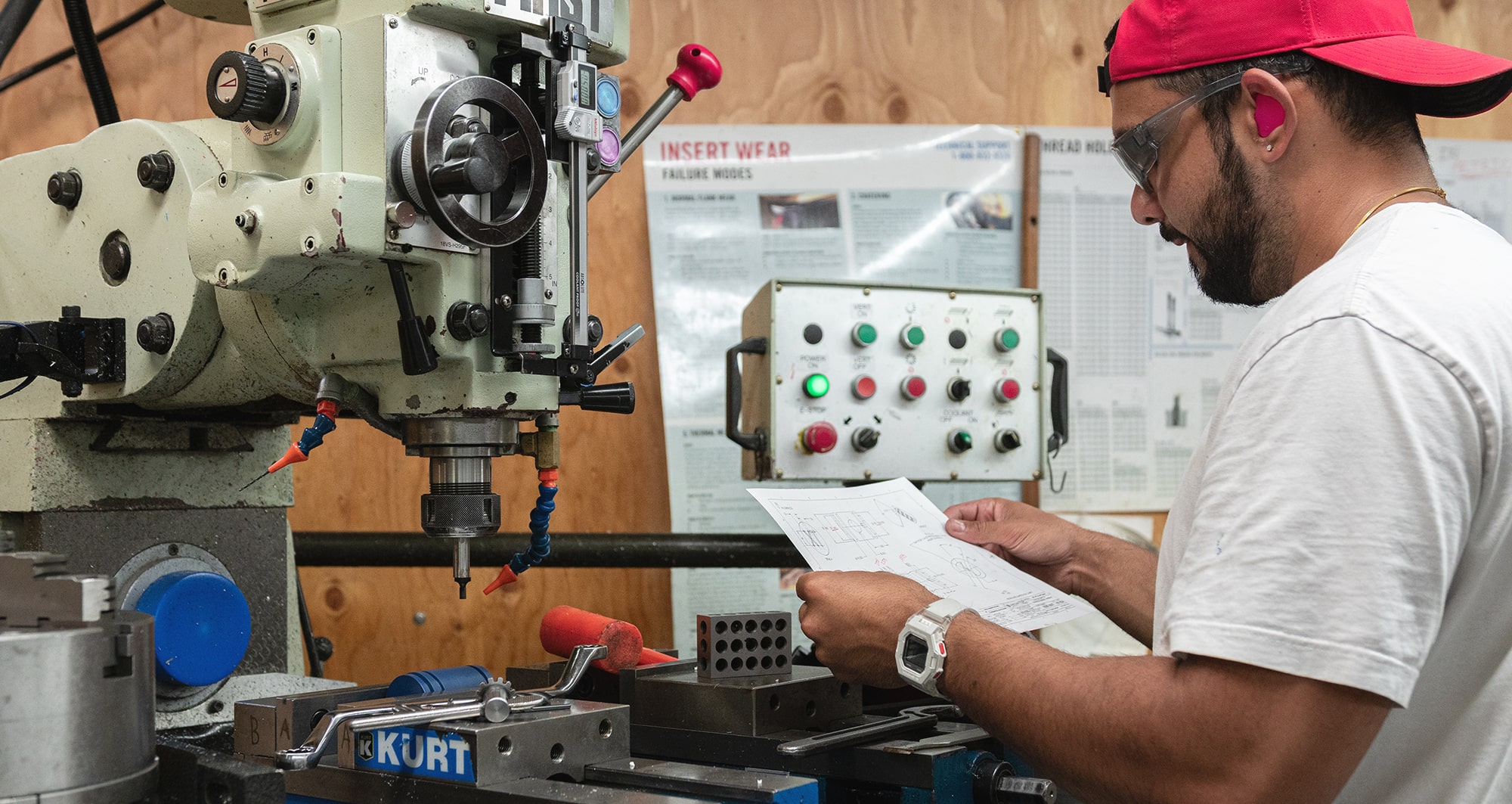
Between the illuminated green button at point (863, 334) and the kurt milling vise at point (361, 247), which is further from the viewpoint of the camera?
the illuminated green button at point (863, 334)

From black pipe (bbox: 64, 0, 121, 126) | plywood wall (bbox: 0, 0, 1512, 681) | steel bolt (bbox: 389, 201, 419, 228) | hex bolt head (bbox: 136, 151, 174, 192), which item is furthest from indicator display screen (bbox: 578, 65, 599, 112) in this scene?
plywood wall (bbox: 0, 0, 1512, 681)

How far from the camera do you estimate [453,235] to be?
1.01 meters

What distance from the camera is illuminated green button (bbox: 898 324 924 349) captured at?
214cm

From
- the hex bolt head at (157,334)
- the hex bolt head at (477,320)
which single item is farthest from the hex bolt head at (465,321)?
the hex bolt head at (157,334)

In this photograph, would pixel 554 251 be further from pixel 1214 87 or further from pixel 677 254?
pixel 677 254

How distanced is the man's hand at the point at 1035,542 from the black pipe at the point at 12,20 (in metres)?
1.44

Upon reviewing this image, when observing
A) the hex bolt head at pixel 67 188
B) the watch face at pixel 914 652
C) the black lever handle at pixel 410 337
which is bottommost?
the watch face at pixel 914 652

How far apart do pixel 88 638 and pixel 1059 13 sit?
2.61 meters

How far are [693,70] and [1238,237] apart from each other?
0.58m

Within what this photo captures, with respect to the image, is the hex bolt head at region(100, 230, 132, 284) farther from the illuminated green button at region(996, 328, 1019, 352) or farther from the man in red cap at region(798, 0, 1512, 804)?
the illuminated green button at region(996, 328, 1019, 352)

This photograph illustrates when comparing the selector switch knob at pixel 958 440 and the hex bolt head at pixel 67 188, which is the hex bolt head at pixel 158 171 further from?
the selector switch knob at pixel 958 440

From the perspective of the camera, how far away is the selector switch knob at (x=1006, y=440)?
7.15ft

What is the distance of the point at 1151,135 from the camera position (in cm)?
118

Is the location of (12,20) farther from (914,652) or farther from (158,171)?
(914,652)
